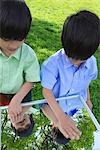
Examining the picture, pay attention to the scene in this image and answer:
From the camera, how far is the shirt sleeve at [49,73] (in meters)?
1.39

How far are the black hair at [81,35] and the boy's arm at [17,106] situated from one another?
26 cm

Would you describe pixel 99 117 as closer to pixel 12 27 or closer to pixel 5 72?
pixel 5 72

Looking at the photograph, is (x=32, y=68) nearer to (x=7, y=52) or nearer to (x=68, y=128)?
(x=7, y=52)

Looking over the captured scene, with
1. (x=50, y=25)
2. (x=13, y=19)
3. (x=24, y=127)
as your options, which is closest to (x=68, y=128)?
(x=24, y=127)

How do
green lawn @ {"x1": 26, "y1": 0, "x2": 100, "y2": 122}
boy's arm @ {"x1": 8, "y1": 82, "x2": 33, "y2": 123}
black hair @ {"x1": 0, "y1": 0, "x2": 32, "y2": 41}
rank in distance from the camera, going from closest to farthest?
1. black hair @ {"x1": 0, "y1": 0, "x2": 32, "y2": 41}
2. boy's arm @ {"x1": 8, "y1": 82, "x2": 33, "y2": 123}
3. green lawn @ {"x1": 26, "y1": 0, "x2": 100, "y2": 122}

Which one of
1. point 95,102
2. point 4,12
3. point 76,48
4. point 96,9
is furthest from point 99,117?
point 96,9

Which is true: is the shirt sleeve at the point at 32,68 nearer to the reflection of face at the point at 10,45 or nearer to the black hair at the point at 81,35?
the reflection of face at the point at 10,45

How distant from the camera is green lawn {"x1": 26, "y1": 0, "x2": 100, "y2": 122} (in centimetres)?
234

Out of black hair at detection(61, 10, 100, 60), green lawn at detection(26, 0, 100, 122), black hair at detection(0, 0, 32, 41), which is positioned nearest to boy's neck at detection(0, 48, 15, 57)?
black hair at detection(0, 0, 32, 41)

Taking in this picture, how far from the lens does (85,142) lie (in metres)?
1.31

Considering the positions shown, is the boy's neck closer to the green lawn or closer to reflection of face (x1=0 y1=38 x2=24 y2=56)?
reflection of face (x1=0 y1=38 x2=24 y2=56)

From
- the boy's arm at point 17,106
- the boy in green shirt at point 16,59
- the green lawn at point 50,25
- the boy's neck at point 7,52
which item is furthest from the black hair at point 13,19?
the green lawn at point 50,25

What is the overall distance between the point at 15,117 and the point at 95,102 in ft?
2.95

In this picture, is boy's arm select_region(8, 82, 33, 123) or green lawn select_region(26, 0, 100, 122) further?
green lawn select_region(26, 0, 100, 122)
